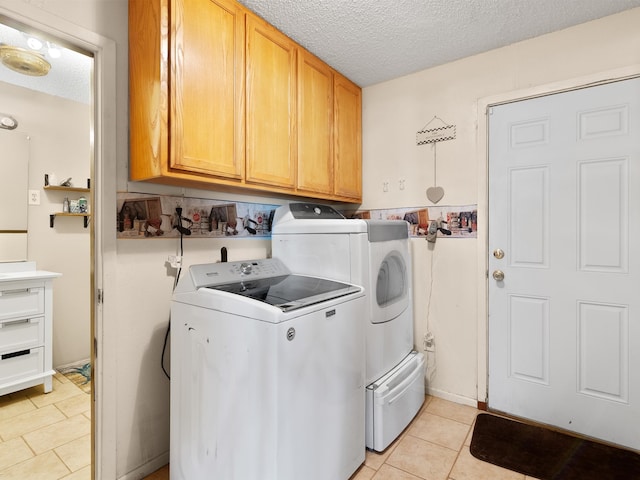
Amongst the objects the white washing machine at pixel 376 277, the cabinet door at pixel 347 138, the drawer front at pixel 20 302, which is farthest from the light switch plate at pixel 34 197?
the cabinet door at pixel 347 138

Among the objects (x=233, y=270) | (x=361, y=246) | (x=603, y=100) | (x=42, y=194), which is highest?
(x=603, y=100)

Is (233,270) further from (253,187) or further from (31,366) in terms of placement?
(31,366)

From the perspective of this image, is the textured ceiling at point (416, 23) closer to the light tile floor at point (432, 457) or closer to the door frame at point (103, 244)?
the door frame at point (103, 244)

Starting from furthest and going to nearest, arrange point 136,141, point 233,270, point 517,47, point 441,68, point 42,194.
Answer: point 42,194, point 441,68, point 517,47, point 233,270, point 136,141

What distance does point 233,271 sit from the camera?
1714mm

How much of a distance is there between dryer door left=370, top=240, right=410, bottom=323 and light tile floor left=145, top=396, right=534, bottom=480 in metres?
0.74

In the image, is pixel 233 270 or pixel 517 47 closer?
pixel 233 270

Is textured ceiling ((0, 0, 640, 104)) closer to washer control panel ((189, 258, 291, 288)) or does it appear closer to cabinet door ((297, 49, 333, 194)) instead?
cabinet door ((297, 49, 333, 194))

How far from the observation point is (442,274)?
2455 mm

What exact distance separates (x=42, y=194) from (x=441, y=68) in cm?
359

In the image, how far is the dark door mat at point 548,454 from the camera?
5.48ft

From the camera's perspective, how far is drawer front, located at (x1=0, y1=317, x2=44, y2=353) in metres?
2.40

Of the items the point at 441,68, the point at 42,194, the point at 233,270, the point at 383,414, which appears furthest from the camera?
the point at 42,194

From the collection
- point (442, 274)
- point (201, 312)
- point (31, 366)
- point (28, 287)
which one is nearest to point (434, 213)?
point (442, 274)
